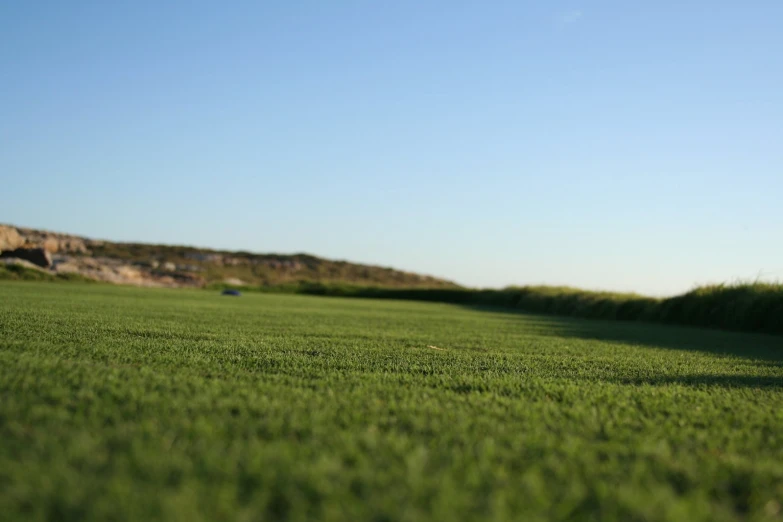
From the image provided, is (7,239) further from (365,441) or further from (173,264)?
(173,264)

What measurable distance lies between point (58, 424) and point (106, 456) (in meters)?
0.39

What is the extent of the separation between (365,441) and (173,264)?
144 feet

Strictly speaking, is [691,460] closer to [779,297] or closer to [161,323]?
[161,323]

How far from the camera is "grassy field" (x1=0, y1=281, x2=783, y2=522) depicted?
1.39 m

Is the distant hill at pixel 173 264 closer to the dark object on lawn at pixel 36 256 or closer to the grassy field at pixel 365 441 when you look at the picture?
the dark object on lawn at pixel 36 256

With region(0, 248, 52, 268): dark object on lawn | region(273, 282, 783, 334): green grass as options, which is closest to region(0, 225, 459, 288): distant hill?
region(0, 248, 52, 268): dark object on lawn

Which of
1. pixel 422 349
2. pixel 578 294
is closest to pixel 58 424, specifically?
pixel 422 349

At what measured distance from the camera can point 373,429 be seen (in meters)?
2.04

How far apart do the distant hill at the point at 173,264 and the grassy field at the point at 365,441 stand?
65.2 feet

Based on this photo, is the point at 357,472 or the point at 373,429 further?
the point at 373,429

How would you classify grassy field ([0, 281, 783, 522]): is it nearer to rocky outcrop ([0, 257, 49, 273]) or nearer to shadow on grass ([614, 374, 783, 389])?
shadow on grass ([614, 374, 783, 389])

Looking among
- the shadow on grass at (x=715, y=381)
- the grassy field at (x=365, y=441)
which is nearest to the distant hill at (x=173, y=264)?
the grassy field at (x=365, y=441)

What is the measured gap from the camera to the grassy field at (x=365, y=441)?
139 centimetres

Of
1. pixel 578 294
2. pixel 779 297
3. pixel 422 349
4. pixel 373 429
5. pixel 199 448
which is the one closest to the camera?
pixel 199 448
